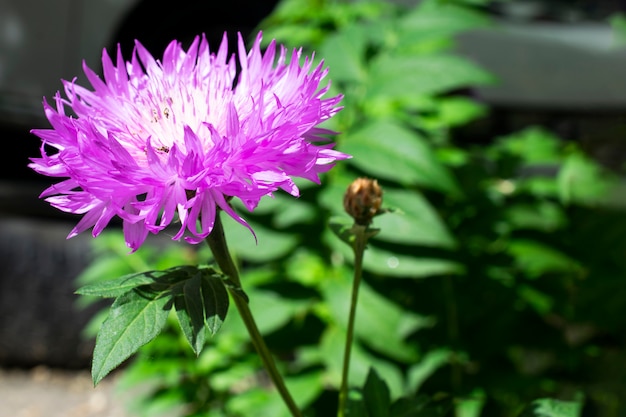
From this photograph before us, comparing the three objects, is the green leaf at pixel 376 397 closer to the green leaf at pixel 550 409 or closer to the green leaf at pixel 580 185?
the green leaf at pixel 550 409

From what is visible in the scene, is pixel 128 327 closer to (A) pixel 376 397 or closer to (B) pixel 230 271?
(B) pixel 230 271

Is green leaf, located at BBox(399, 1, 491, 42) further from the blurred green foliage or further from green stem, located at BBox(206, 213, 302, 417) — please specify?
green stem, located at BBox(206, 213, 302, 417)

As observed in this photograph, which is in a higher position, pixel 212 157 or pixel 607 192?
pixel 212 157

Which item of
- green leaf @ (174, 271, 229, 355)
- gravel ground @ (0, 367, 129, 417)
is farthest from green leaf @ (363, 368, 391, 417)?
gravel ground @ (0, 367, 129, 417)

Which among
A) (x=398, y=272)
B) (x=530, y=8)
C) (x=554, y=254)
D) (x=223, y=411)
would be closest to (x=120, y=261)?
(x=223, y=411)

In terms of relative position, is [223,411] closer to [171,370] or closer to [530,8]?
[171,370]

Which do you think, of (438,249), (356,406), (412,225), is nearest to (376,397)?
(356,406)

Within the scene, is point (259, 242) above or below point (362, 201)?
below

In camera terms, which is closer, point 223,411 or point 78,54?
point 223,411
